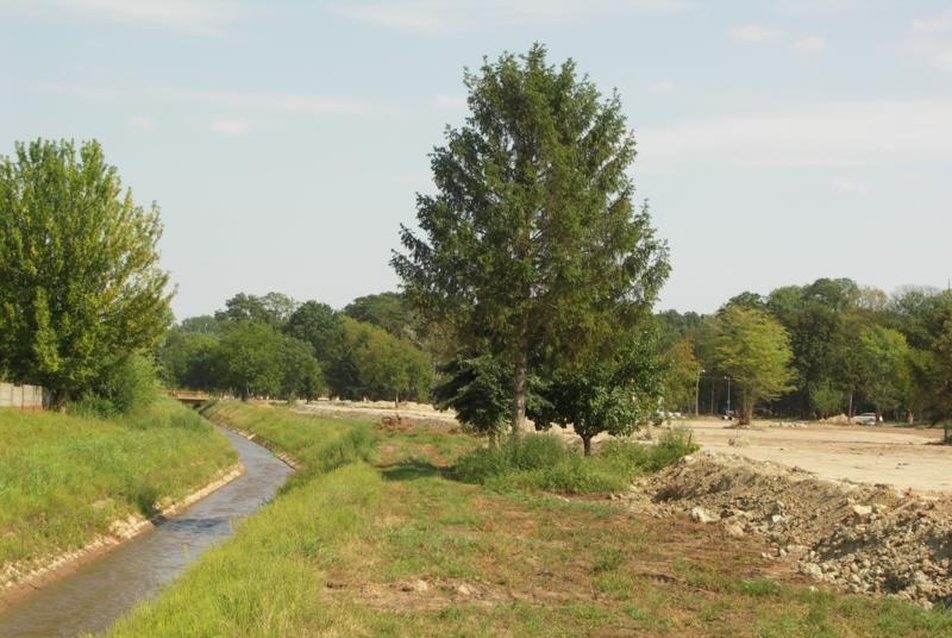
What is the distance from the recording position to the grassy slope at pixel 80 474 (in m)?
22.4

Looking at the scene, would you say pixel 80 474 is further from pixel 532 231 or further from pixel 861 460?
pixel 861 460

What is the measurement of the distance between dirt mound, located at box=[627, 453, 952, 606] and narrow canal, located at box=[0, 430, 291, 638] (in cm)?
1164

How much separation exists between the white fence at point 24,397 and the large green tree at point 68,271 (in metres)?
0.66

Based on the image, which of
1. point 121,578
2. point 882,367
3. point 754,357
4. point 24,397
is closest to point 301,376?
point 754,357

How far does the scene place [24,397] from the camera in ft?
136

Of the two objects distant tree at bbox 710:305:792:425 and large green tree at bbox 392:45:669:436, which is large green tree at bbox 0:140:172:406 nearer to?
large green tree at bbox 392:45:669:436

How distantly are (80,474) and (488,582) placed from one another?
15.6 m

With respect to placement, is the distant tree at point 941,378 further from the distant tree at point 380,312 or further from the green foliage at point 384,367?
the distant tree at point 380,312

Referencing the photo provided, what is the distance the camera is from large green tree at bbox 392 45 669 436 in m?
30.0

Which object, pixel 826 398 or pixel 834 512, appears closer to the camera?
pixel 834 512

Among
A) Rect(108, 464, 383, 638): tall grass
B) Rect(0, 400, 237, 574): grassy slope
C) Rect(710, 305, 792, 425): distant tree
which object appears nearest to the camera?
Rect(108, 464, 383, 638): tall grass

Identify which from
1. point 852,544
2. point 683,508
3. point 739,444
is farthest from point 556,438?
point 739,444

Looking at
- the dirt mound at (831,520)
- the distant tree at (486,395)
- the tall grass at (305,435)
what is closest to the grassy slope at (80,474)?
the tall grass at (305,435)

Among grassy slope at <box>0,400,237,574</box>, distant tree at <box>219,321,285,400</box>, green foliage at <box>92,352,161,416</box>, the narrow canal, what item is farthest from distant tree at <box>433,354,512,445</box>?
distant tree at <box>219,321,285,400</box>
